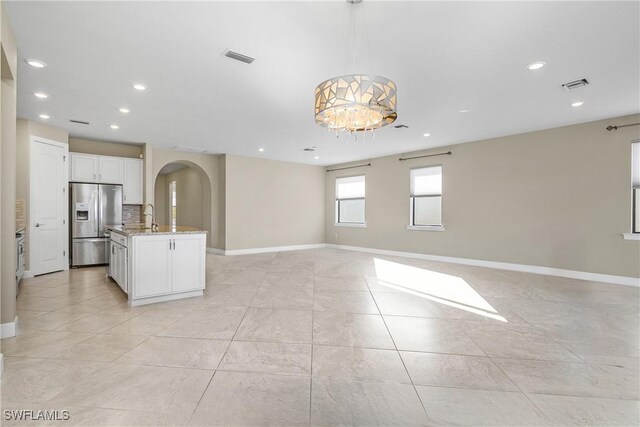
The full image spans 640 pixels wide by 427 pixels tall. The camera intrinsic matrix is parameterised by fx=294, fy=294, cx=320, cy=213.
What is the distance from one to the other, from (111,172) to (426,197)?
24.0ft

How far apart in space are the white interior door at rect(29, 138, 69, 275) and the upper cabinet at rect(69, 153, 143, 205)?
1.29 feet

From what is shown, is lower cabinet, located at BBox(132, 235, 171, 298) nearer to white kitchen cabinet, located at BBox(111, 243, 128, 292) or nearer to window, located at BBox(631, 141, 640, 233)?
white kitchen cabinet, located at BBox(111, 243, 128, 292)

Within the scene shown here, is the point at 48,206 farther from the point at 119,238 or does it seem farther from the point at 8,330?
the point at 8,330

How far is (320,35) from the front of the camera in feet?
8.63

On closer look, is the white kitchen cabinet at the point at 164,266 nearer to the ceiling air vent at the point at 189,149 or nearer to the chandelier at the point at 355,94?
the chandelier at the point at 355,94

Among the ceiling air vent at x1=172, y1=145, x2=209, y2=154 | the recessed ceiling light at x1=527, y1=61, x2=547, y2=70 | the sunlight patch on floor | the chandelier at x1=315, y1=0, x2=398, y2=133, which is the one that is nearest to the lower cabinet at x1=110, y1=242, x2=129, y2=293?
the ceiling air vent at x1=172, y1=145, x2=209, y2=154

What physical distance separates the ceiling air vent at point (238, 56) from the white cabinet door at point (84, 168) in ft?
→ 16.7

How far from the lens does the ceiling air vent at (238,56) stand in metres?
2.91

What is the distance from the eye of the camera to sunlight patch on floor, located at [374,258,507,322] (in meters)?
3.70

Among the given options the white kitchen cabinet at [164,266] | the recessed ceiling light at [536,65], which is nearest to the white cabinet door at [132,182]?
the white kitchen cabinet at [164,266]

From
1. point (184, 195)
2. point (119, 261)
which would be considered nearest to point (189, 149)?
point (184, 195)

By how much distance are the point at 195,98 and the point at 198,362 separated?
340 cm

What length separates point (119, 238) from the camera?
13.9 feet

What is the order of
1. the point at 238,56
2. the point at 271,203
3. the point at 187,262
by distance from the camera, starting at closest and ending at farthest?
1. the point at 238,56
2. the point at 187,262
3. the point at 271,203
